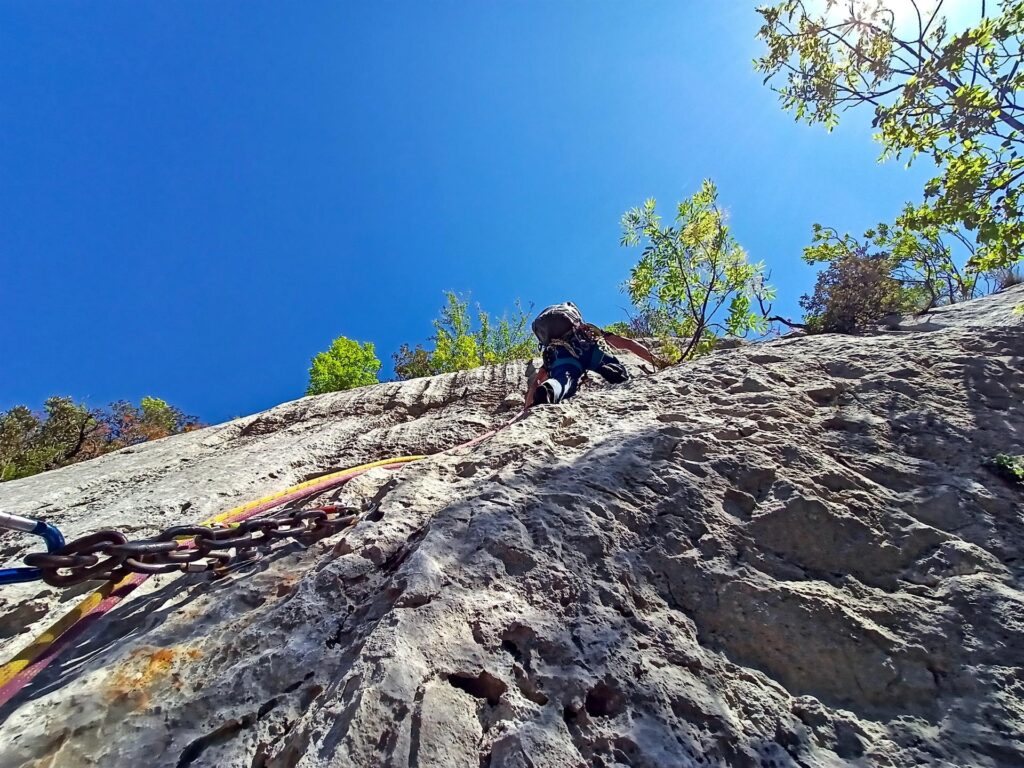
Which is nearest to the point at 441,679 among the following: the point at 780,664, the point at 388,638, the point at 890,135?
the point at 388,638

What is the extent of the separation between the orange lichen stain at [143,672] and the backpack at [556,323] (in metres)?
4.37

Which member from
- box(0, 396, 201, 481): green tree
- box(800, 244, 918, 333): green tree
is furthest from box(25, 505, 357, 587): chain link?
box(0, 396, 201, 481): green tree

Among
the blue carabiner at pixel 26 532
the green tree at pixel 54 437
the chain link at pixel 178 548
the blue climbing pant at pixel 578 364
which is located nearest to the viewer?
the blue carabiner at pixel 26 532

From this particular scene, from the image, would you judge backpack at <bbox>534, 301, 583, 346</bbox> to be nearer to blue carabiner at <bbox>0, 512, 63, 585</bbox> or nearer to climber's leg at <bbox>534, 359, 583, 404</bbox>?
climber's leg at <bbox>534, 359, 583, 404</bbox>

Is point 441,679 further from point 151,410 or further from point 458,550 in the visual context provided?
point 151,410

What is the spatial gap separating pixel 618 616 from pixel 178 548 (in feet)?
5.17

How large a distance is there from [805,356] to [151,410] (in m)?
17.1

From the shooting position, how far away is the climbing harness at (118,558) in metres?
1.56

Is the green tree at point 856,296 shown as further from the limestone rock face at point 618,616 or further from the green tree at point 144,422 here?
the green tree at point 144,422

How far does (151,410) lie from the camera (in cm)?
1483

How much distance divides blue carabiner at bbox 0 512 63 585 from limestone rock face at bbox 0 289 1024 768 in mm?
318

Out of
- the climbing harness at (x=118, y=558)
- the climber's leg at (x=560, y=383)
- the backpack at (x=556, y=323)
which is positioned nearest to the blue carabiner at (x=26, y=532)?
the climbing harness at (x=118, y=558)

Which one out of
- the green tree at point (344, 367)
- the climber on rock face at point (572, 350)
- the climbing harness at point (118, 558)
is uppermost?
the green tree at point (344, 367)

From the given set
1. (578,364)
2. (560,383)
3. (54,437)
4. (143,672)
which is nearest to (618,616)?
(143,672)
